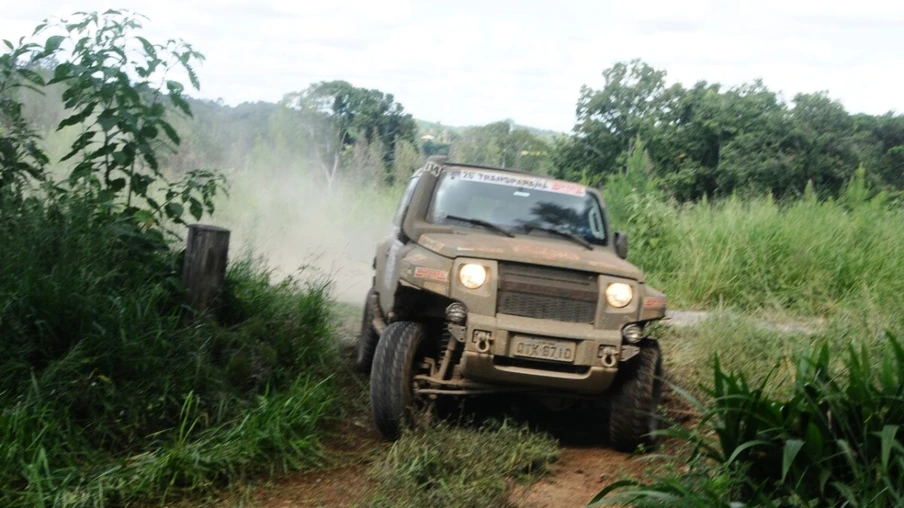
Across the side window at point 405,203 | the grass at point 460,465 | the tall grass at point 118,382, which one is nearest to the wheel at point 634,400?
the grass at point 460,465

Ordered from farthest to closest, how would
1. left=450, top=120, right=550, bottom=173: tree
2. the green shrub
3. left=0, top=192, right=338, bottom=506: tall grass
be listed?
left=450, top=120, right=550, bottom=173: tree < left=0, top=192, right=338, bottom=506: tall grass < the green shrub

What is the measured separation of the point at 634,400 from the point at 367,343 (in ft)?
8.12

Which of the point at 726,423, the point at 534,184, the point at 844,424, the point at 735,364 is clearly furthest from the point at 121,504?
the point at 735,364

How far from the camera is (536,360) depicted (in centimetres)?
607

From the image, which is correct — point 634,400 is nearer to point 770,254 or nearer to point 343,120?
point 770,254

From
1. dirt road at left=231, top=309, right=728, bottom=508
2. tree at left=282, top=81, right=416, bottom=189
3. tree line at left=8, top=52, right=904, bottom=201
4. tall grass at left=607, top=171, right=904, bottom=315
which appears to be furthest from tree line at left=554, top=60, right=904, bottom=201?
dirt road at left=231, top=309, right=728, bottom=508

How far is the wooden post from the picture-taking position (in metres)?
6.60

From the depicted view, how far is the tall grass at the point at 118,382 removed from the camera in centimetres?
492

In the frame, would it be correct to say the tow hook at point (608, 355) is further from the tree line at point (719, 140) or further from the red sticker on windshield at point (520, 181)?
the tree line at point (719, 140)

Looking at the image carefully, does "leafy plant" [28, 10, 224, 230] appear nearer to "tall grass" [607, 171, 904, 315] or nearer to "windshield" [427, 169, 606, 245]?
"windshield" [427, 169, 606, 245]

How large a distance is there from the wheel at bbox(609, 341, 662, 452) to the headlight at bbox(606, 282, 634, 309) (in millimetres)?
371

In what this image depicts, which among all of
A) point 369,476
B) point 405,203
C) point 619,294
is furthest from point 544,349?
point 405,203

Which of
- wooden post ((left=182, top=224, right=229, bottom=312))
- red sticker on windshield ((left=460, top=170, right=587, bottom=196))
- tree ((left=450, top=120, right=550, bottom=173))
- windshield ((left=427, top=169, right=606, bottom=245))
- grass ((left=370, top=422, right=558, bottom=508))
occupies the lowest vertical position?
grass ((left=370, top=422, right=558, bottom=508))

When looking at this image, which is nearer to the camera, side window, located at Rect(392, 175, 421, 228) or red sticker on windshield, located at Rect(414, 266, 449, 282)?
red sticker on windshield, located at Rect(414, 266, 449, 282)
